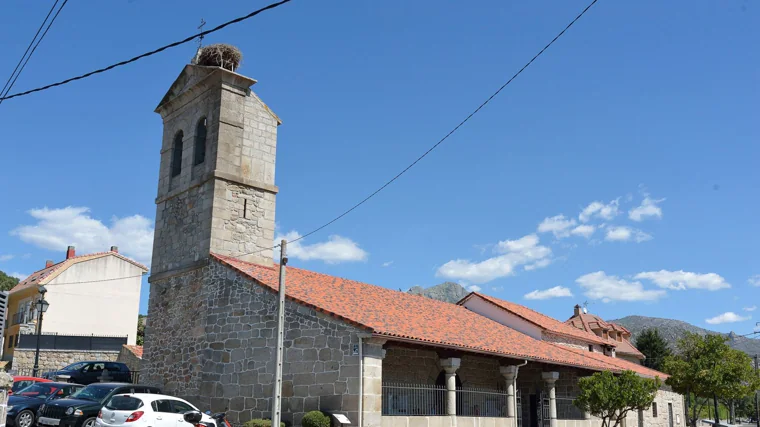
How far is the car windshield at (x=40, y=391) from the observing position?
18625mm

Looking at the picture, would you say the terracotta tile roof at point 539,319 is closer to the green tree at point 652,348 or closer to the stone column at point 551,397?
the stone column at point 551,397

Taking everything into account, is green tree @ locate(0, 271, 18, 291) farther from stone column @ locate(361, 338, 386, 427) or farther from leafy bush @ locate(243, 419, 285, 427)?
stone column @ locate(361, 338, 386, 427)

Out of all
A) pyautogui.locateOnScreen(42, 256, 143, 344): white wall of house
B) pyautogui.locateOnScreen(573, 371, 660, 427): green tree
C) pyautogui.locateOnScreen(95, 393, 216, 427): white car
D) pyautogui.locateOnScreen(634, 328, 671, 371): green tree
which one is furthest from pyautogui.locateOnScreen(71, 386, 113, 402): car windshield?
pyautogui.locateOnScreen(634, 328, 671, 371): green tree

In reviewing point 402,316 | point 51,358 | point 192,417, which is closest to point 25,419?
point 192,417

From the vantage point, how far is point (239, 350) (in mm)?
20094

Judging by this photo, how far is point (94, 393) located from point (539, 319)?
2280 cm

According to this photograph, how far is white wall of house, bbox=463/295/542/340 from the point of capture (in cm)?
3172

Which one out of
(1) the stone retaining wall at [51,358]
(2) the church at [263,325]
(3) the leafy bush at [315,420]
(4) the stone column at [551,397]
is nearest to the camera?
(3) the leafy bush at [315,420]

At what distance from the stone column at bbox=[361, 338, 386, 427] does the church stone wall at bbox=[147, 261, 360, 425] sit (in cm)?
22

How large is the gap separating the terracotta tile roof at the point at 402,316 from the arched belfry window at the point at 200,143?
4.15m

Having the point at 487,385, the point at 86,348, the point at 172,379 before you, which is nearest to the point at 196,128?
the point at 172,379

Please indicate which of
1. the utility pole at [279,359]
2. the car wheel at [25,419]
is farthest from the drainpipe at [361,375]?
the car wheel at [25,419]

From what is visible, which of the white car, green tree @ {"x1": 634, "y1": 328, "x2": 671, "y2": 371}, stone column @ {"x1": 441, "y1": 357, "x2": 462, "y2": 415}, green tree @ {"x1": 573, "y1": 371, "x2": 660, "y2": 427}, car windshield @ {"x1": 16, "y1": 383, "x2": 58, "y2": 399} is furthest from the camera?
green tree @ {"x1": 634, "y1": 328, "x2": 671, "y2": 371}

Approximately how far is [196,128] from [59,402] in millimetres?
11030
